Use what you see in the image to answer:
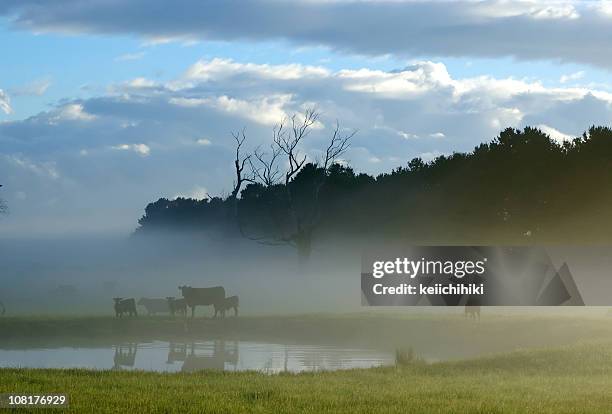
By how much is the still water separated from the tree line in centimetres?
4730

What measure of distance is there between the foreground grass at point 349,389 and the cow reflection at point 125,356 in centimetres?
811

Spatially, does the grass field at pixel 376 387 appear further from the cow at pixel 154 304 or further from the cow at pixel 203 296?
the cow at pixel 154 304

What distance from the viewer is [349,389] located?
83.1 feet

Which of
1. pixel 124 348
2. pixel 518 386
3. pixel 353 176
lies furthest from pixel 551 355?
pixel 353 176

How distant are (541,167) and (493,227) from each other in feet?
24.3

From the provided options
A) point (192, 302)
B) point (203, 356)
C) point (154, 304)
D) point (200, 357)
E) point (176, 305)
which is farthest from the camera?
point (154, 304)

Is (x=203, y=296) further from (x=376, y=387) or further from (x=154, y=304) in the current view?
(x=376, y=387)

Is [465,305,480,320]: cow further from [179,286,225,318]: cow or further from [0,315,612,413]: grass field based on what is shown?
[179,286,225,318]: cow

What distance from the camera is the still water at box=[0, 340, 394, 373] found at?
121ft

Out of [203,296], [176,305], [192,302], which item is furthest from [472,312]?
[176,305]

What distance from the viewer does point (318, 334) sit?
175ft

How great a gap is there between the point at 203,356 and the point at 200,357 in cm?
42

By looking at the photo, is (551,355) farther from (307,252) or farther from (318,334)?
(307,252)

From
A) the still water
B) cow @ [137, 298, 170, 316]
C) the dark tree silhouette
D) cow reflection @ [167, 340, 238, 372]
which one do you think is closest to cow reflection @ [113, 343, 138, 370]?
the still water
